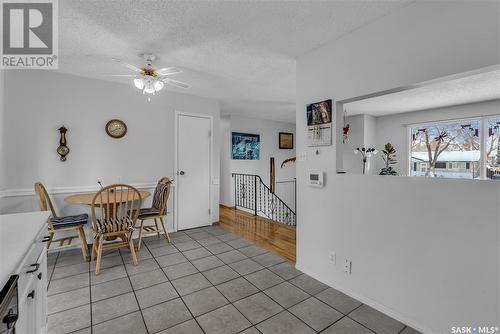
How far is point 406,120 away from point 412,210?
460cm

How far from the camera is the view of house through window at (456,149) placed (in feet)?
13.5

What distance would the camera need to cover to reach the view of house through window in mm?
4121

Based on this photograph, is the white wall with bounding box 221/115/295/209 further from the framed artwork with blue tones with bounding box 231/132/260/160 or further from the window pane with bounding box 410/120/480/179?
the window pane with bounding box 410/120/480/179

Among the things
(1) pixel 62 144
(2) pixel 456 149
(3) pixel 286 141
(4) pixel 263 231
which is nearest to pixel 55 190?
(1) pixel 62 144

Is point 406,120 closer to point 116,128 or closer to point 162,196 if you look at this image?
point 162,196

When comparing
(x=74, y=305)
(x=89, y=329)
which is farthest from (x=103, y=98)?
(x=89, y=329)

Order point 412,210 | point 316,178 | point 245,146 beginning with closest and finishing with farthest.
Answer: point 412,210
point 316,178
point 245,146

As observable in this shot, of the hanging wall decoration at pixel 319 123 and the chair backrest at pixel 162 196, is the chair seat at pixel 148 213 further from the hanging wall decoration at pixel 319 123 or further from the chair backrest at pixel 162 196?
the hanging wall decoration at pixel 319 123

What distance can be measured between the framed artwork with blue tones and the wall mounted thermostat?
3.87 meters

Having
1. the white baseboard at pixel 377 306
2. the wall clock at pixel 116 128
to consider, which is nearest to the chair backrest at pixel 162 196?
the wall clock at pixel 116 128

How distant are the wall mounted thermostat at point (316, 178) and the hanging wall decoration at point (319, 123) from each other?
0.30 m

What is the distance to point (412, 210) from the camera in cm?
172

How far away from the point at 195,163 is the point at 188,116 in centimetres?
88

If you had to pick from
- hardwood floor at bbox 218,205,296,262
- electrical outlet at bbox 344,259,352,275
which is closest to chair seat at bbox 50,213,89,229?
hardwood floor at bbox 218,205,296,262
